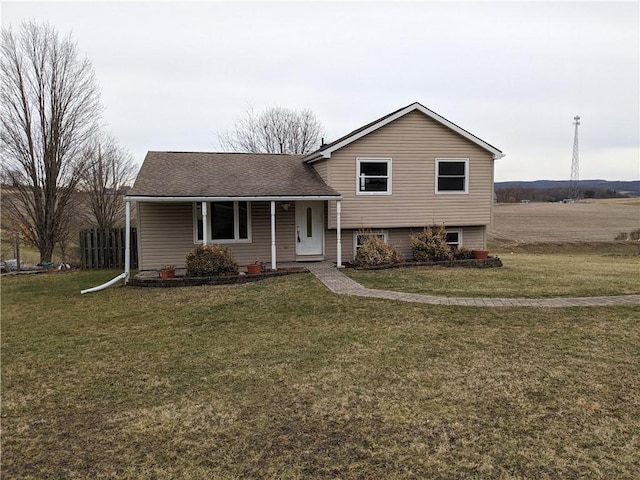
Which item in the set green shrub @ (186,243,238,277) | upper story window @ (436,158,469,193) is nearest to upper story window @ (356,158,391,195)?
upper story window @ (436,158,469,193)

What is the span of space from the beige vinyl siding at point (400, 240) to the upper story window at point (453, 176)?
4.65 feet

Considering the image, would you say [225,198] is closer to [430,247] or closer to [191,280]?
[191,280]

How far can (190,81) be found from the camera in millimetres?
21266

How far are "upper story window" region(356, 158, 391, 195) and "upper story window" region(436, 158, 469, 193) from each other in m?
1.87

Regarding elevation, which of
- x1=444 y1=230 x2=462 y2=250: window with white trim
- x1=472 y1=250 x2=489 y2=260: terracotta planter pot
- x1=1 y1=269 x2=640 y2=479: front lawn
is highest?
x1=444 y1=230 x2=462 y2=250: window with white trim

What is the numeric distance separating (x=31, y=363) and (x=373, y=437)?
5013 millimetres

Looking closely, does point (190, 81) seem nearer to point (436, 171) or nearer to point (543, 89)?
point (436, 171)

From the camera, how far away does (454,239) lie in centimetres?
1688

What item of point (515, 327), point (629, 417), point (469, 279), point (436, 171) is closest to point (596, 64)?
point (436, 171)

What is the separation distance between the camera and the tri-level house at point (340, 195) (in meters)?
14.6

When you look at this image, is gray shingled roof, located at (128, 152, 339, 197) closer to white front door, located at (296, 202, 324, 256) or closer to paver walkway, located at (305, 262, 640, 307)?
white front door, located at (296, 202, 324, 256)

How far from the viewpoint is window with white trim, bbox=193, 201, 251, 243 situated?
48.7 ft

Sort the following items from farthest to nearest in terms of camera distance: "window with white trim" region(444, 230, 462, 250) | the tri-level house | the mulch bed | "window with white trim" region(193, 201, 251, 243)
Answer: "window with white trim" region(444, 230, 462, 250) → "window with white trim" region(193, 201, 251, 243) → the tri-level house → the mulch bed

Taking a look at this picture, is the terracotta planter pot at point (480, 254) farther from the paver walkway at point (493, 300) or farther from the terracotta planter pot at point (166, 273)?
the terracotta planter pot at point (166, 273)
